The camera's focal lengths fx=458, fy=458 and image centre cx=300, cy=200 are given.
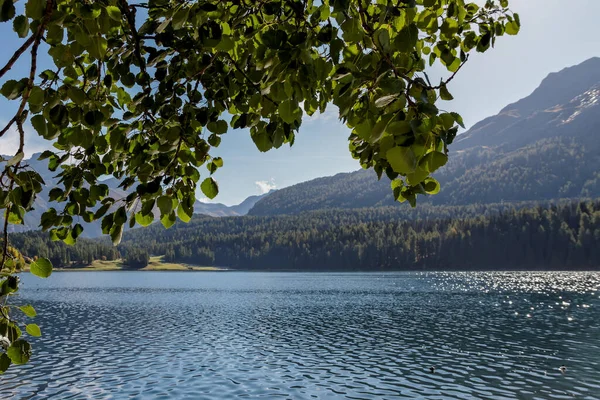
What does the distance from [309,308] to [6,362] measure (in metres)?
79.2

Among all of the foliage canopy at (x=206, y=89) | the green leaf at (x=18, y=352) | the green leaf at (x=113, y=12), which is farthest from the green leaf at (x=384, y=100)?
the green leaf at (x=18, y=352)

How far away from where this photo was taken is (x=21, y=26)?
2318 mm

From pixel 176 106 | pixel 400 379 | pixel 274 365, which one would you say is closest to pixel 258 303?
pixel 274 365

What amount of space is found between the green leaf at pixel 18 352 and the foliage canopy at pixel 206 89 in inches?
0.8

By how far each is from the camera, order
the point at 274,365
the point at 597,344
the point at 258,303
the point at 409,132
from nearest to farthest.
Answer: the point at 409,132 < the point at 274,365 < the point at 597,344 < the point at 258,303

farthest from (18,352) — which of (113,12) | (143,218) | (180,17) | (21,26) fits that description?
(180,17)

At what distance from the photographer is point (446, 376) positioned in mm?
33531

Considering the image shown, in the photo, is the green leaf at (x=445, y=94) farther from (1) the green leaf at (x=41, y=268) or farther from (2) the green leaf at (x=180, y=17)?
(1) the green leaf at (x=41, y=268)

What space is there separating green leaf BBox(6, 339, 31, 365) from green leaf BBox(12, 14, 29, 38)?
6.68 feet

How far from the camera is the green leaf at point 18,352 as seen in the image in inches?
121

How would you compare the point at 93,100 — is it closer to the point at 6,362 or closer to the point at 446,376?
the point at 6,362

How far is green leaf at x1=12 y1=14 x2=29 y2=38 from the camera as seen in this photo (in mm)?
2297

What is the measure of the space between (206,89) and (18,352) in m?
2.63

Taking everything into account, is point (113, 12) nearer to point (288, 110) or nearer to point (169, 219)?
point (288, 110)
